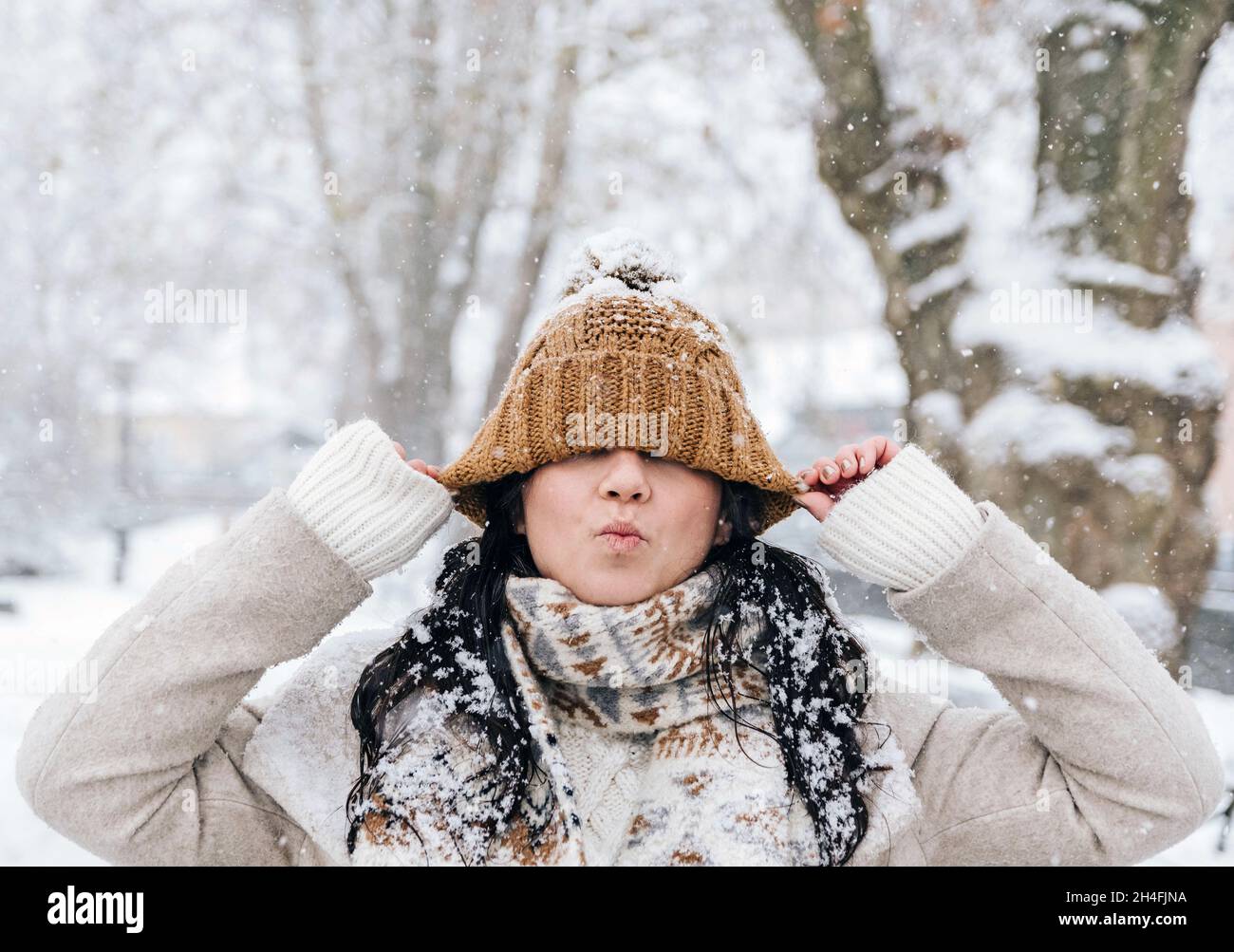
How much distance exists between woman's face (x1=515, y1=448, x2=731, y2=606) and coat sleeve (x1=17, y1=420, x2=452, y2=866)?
0.81 feet

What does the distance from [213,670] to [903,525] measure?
111cm

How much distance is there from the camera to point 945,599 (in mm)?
1507

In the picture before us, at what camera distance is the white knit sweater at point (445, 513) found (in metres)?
1.53

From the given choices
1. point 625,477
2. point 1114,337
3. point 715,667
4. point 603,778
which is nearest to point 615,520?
point 625,477

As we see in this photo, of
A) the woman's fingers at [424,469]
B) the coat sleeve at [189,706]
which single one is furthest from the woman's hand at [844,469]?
the coat sleeve at [189,706]

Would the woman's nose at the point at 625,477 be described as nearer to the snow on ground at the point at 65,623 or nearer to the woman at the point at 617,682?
the woman at the point at 617,682

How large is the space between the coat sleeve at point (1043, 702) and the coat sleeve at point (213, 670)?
83 cm

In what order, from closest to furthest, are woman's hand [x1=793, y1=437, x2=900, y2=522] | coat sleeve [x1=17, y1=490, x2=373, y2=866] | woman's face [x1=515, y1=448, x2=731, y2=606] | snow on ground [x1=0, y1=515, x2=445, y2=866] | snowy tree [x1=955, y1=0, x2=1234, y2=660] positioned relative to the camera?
coat sleeve [x1=17, y1=490, x2=373, y2=866]
woman's face [x1=515, y1=448, x2=731, y2=606]
woman's hand [x1=793, y1=437, x2=900, y2=522]
snow on ground [x1=0, y1=515, x2=445, y2=866]
snowy tree [x1=955, y1=0, x2=1234, y2=660]

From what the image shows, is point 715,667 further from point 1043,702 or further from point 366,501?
point 366,501

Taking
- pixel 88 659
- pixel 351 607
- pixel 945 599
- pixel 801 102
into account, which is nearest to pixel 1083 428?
pixel 801 102

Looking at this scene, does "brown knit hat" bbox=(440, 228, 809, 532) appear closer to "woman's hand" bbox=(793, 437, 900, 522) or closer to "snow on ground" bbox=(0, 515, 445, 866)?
"woman's hand" bbox=(793, 437, 900, 522)

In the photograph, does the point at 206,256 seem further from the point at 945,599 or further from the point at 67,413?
the point at 945,599

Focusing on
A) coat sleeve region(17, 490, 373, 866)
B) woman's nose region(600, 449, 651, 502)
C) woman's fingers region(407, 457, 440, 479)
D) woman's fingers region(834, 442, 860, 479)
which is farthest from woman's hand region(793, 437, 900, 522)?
coat sleeve region(17, 490, 373, 866)

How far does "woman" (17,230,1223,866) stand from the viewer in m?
1.44
